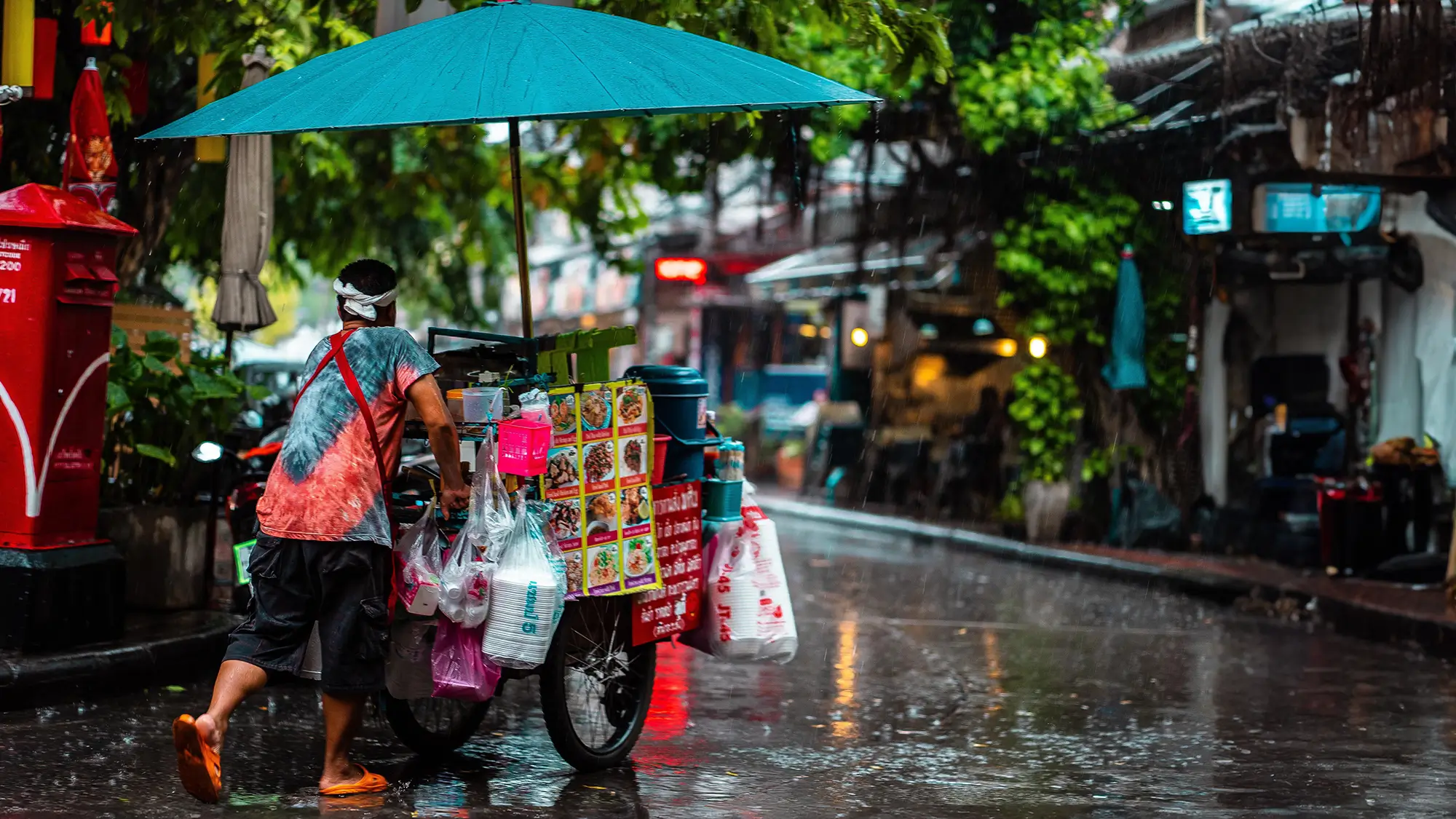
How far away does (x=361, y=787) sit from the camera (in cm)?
535

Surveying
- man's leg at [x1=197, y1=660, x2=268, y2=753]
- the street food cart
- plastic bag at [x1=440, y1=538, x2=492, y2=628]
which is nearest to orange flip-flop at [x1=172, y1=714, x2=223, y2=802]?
man's leg at [x1=197, y1=660, x2=268, y2=753]

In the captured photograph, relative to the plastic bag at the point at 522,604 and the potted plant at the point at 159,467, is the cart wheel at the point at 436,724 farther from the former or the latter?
the potted plant at the point at 159,467

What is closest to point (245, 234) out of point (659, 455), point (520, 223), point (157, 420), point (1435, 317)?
point (157, 420)

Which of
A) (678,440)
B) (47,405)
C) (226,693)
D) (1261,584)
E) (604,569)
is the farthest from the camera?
(1261,584)

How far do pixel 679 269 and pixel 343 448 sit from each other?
2302 cm

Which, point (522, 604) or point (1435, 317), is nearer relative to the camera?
point (522, 604)

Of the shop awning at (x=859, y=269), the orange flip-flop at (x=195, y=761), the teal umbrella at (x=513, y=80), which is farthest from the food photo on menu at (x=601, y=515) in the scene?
the shop awning at (x=859, y=269)

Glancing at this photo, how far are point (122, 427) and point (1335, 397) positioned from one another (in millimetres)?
11381

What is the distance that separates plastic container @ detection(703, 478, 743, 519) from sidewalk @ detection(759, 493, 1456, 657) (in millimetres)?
6293

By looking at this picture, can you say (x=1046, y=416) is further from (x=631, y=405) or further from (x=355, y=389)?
(x=355, y=389)

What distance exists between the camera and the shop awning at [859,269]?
20.8 metres

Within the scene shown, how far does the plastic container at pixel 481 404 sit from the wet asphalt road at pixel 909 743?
128 centimetres

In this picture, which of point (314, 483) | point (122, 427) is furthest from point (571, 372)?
point (122, 427)

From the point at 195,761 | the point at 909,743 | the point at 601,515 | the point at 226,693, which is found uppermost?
the point at 601,515
